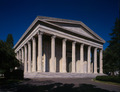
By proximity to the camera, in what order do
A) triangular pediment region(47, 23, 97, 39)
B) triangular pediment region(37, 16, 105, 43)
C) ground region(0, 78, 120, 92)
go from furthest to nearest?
triangular pediment region(47, 23, 97, 39)
triangular pediment region(37, 16, 105, 43)
ground region(0, 78, 120, 92)

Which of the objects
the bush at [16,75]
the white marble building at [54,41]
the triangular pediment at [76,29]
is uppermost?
the triangular pediment at [76,29]

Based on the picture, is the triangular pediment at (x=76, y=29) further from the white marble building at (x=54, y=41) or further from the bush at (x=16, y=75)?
the bush at (x=16, y=75)

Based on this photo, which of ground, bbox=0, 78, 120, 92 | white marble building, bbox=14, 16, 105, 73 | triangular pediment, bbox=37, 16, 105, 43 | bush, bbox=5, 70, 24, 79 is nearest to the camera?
ground, bbox=0, 78, 120, 92

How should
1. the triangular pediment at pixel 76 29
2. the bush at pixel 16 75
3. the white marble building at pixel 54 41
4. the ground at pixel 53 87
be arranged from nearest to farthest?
1. the ground at pixel 53 87
2. the bush at pixel 16 75
3. the white marble building at pixel 54 41
4. the triangular pediment at pixel 76 29

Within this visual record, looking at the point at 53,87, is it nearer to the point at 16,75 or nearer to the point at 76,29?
the point at 16,75

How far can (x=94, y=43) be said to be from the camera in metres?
42.3

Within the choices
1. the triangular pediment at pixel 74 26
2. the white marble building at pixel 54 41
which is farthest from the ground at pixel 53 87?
the triangular pediment at pixel 74 26

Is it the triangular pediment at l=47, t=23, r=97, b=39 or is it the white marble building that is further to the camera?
the triangular pediment at l=47, t=23, r=97, b=39

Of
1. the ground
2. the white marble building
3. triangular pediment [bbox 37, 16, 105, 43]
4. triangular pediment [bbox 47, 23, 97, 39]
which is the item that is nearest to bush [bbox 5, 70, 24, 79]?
the ground

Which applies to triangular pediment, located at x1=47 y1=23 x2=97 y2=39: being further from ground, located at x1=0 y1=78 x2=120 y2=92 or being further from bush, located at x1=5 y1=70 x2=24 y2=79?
ground, located at x1=0 y1=78 x2=120 y2=92

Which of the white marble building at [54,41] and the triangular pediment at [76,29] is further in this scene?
the triangular pediment at [76,29]

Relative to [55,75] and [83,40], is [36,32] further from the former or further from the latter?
[83,40]

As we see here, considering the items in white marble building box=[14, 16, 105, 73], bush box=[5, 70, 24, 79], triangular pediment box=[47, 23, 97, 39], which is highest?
triangular pediment box=[47, 23, 97, 39]

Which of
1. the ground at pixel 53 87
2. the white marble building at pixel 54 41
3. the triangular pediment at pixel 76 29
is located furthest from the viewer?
the triangular pediment at pixel 76 29
